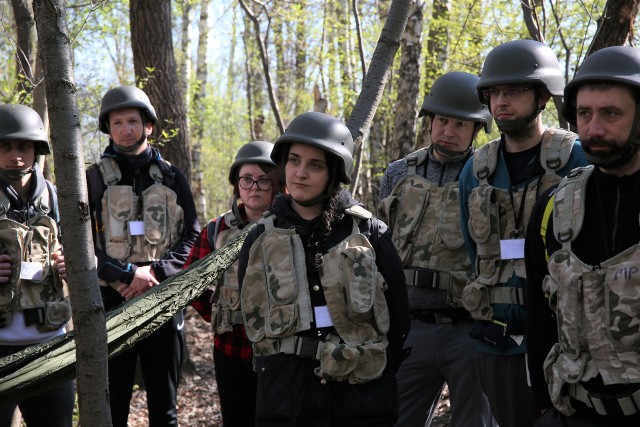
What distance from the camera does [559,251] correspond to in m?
2.81

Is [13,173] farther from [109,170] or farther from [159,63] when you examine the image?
[159,63]

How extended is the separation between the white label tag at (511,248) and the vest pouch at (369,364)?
80cm

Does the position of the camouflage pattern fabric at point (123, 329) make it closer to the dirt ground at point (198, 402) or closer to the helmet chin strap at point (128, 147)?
the helmet chin strap at point (128, 147)

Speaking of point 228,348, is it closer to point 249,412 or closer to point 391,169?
point 249,412

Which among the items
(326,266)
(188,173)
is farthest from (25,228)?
(188,173)

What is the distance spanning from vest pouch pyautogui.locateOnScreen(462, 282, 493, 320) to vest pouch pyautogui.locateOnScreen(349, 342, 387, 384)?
0.65 meters

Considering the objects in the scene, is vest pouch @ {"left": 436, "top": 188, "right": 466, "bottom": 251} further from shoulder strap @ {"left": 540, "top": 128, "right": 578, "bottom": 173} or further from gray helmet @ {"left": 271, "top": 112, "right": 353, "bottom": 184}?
gray helmet @ {"left": 271, "top": 112, "right": 353, "bottom": 184}

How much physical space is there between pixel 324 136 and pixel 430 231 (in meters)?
1.04

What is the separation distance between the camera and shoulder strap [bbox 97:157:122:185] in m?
4.93

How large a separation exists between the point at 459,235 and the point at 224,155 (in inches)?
811

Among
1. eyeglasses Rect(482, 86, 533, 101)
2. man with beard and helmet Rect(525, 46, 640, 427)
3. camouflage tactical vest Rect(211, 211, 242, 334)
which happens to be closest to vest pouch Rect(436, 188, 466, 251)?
eyeglasses Rect(482, 86, 533, 101)

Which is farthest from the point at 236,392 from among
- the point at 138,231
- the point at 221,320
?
the point at 138,231

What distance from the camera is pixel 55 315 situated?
4.34 m

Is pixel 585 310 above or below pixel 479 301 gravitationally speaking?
above
